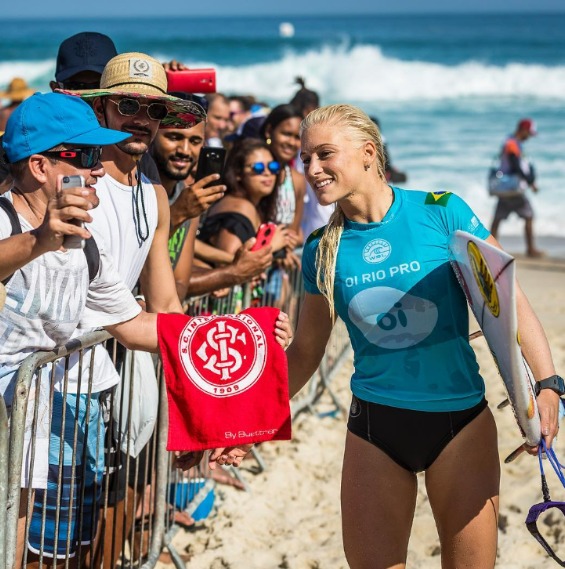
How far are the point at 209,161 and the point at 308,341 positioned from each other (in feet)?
5.76

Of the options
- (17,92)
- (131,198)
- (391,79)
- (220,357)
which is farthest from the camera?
(391,79)

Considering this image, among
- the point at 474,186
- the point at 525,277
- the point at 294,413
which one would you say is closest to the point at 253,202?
the point at 294,413

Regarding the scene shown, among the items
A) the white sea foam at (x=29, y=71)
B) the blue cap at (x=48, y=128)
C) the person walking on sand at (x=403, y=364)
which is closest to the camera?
the blue cap at (x=48, y=128)

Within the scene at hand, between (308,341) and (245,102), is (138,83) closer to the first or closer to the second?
(308,341)

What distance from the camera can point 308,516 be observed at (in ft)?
16.8

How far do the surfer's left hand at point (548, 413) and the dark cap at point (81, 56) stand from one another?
257cm

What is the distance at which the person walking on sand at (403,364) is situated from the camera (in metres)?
3.09

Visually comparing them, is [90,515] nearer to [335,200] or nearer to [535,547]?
[335,200]

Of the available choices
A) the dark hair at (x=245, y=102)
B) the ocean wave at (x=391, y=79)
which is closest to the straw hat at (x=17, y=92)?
the dark hair at (x=245, y=102)

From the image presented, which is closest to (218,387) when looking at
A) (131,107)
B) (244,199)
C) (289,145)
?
(131,107)

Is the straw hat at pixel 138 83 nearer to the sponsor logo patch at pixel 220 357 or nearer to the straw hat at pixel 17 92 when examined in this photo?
the sponsor logo patch at pixel 220 357

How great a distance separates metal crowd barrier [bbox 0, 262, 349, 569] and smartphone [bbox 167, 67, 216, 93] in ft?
3.54

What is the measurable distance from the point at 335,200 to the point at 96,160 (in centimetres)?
81

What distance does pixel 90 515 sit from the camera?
3740mm
